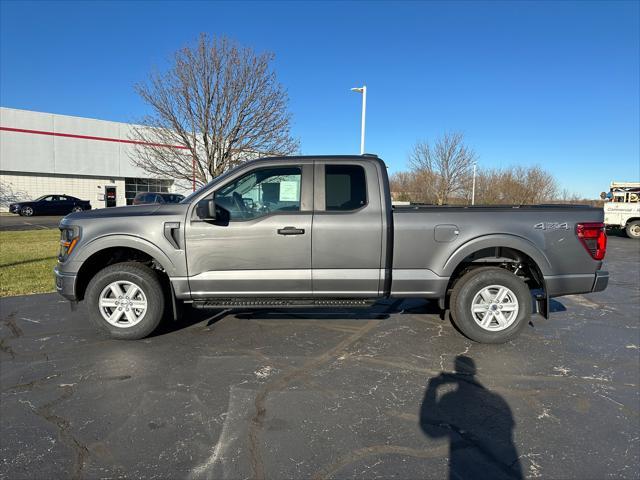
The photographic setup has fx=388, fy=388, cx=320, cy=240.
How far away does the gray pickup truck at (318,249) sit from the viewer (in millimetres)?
4145

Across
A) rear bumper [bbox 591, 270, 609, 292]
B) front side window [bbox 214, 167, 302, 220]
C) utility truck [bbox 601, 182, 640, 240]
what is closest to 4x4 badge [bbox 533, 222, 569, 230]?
rear bumper [bbox 591, 270, 609, 292]

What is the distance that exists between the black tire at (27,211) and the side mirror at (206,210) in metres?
29.1

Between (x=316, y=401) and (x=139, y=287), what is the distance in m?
2.39

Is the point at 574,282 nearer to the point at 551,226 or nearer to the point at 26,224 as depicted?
the point at 551,226

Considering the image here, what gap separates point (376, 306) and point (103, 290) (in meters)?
3.59

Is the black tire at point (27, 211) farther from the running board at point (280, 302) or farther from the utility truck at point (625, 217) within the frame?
the utility truck at point (625, 217)

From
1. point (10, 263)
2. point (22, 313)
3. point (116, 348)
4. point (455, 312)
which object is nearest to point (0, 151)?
point (10, 263)

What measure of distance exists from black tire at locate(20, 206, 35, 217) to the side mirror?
2905cm

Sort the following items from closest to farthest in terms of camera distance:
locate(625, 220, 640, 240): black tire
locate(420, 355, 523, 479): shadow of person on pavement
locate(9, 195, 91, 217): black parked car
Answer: locate(420, 355, 523, 479): shadow of person on pavement, locate(625, 220, 640, 240): black tire, locate(9, 195, 91, 217): black parked car

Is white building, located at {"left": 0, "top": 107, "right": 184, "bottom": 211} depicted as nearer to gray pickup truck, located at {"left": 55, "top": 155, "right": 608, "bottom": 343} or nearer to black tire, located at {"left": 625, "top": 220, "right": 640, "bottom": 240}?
gray pickup truck, located at {"left": 55, "top": 155, "right": 608, "bottom": 343}

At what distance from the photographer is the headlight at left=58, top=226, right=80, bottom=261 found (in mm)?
4195

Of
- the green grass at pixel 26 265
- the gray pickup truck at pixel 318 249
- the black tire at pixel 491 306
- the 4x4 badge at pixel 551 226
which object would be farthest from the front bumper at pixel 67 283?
the 4x4 badge at pixel 551 226

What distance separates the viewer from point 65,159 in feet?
107

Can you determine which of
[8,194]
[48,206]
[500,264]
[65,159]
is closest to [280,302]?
[500,264]
